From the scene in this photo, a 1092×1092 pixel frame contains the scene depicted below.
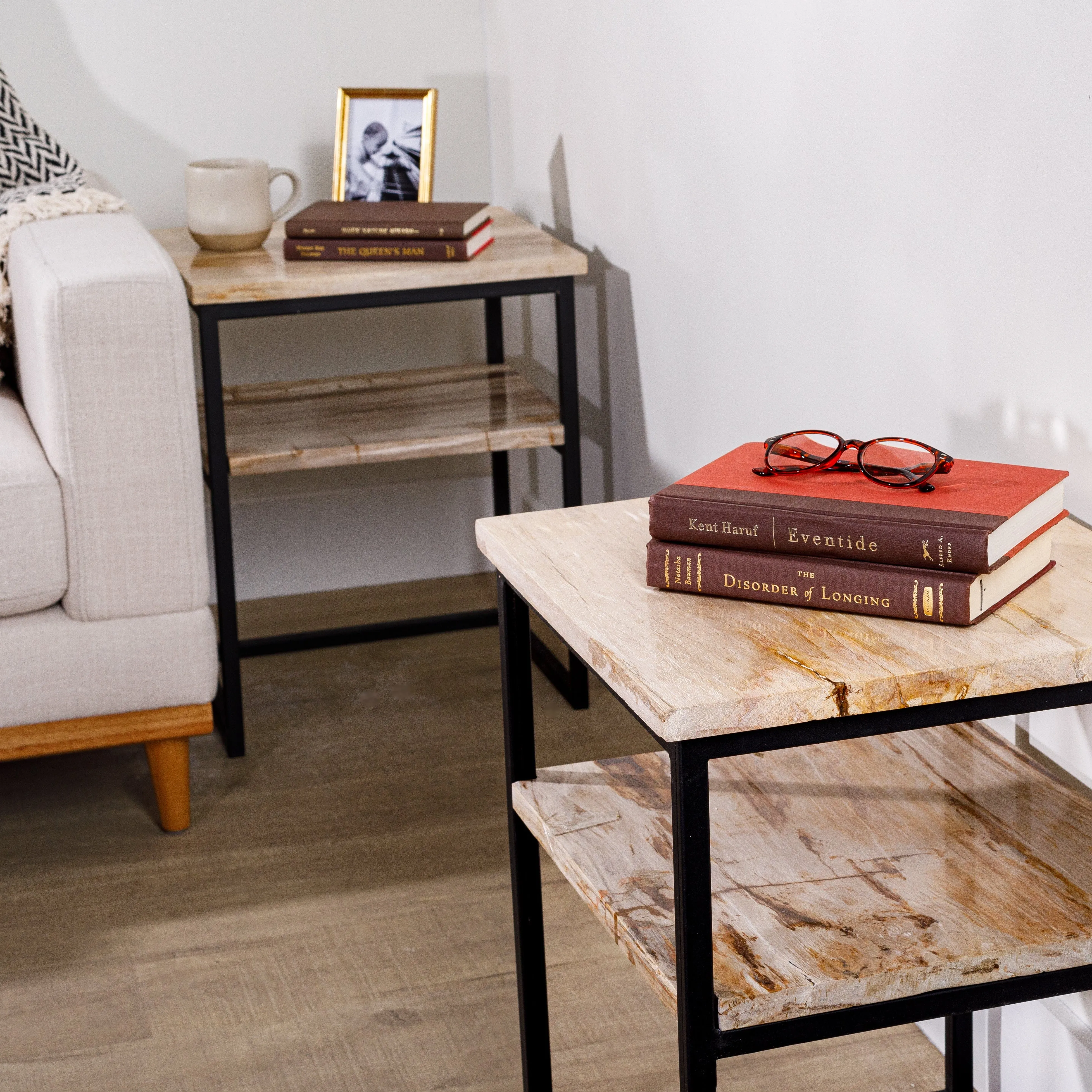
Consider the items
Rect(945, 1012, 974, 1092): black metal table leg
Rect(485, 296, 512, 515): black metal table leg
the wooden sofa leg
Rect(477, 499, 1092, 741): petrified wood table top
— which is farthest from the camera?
Rect(485, 296, 512, 515): black metal table leg

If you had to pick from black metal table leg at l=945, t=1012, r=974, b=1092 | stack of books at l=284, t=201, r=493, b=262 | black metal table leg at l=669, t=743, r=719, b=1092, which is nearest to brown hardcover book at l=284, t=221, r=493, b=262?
stack of books at l=284, t=201, r=493, b=262

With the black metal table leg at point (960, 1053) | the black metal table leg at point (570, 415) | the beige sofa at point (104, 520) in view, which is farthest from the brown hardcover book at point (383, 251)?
the black metal table leg at point (960, 1053)

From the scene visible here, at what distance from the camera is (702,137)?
5.21 feet

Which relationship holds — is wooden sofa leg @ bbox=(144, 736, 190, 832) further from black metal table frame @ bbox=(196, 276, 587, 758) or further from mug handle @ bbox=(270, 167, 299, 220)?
→ mug handle @ bbox=(270, 167, 299, 220)

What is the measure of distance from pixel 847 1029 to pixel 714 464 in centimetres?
36

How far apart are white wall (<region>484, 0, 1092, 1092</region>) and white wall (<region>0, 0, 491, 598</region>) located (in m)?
0.29

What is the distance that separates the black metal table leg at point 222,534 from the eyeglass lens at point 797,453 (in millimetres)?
993

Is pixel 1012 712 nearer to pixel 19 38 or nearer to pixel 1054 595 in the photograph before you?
pixel 1054 595

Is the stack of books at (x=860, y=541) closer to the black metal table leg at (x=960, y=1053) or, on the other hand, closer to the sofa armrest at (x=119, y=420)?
the black metal table leg at (x=960, y=1053)

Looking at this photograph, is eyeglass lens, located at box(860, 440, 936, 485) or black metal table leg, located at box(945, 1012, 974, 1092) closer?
eyeglass lens, located at box(860, 440, 936, 485)

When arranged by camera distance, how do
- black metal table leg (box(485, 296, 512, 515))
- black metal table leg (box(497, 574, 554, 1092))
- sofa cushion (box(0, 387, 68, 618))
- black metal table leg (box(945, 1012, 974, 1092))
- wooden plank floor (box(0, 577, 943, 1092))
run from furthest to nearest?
black metal table leg (box(485, 296, 512, 515))
sofa cushion (box(0, 387, 68, 618))
wooden plank floor (box(0, 577, 943, 1092))
black metal table leg (box(945, 1012, 974, 1092))
black metal table leg (box(497, 574, 554, 1092))

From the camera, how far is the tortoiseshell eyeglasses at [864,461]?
0.87m

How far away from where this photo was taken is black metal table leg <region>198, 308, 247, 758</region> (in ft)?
5.86

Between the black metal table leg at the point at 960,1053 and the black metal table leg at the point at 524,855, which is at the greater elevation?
the black metal table leg at the point at 524,855
